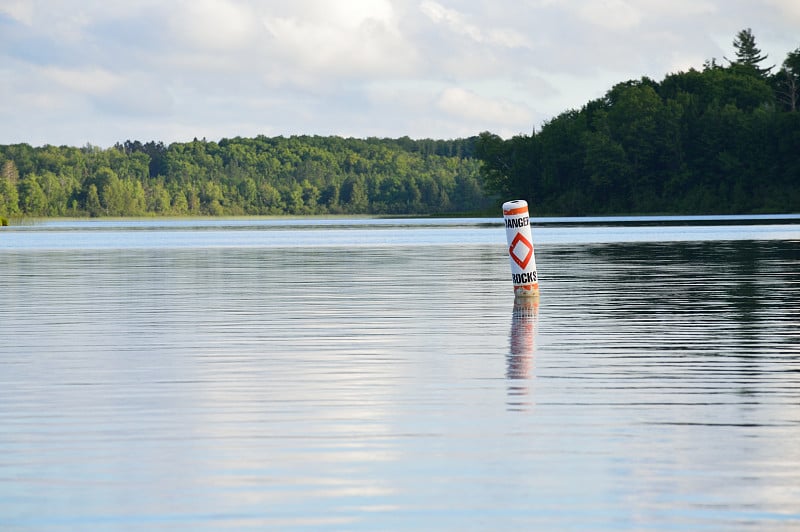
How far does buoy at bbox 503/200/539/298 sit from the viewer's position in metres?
23.4

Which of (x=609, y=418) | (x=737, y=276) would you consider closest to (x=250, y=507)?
(x=609, y=418)

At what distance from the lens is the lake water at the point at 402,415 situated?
7.15 metres

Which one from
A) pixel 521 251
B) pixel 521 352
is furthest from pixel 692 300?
pixel 521 352

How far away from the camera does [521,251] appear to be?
77.9 ft

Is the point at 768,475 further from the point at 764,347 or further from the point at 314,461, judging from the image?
the point at 764,347

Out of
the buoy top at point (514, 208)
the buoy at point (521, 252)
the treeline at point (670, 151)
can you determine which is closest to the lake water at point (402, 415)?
the buoy at point (521, 252)

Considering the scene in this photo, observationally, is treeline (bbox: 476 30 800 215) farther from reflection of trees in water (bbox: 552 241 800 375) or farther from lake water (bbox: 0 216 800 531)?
lake water (bbox: 0 216 800 531)

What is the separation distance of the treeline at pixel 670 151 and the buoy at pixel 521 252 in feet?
411

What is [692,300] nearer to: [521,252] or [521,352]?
[521,252]

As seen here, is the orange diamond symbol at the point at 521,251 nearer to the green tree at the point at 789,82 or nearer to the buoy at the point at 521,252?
the buoy at the point at 521,252

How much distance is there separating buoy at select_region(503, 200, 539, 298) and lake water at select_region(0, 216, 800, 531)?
155 cm

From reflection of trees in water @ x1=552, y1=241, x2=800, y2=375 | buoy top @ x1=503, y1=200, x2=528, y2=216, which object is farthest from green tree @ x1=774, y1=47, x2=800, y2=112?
buoy top @ x1=503, y1=200, x2=528, y2=216

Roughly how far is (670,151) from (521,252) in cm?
14462

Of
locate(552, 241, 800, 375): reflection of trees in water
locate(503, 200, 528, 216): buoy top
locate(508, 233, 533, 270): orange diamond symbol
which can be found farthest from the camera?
locate(503, 200, 528, 216): buoy top
